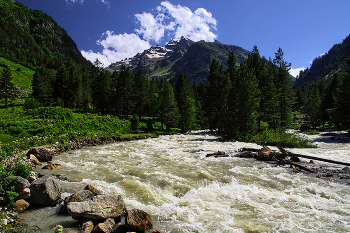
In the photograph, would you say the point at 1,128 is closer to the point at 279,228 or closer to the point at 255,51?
the point at 279,228

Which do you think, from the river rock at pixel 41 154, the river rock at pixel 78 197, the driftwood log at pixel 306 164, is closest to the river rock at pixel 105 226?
the river rock at pixel 78 197

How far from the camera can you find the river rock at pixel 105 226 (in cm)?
502

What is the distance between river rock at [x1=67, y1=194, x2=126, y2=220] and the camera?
18.2 feet

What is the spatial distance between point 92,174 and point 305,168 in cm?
1490

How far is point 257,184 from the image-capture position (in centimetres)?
970

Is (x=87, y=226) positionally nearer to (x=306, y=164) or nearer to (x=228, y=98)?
(x=306, y=164)

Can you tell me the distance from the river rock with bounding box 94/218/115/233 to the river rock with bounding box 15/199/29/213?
12.1ft

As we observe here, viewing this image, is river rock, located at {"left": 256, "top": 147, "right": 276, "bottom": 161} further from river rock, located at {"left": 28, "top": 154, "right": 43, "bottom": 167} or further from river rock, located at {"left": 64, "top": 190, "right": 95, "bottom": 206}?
river rock, located at {"left": 28, "top": 154, "right": 43, "bottom": 167}

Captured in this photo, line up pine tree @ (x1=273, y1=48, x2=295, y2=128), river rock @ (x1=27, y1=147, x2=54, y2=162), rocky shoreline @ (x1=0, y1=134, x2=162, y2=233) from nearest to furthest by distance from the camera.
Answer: rocky shoreline @ (x1=0, y1=134, x2=162, y2=233) → river rock @ (x1=27, y1=147, x2=54, y2=162) → pine tree @ (x1=273, y1=48, x2=295, y2=128)

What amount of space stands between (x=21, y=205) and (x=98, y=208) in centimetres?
341

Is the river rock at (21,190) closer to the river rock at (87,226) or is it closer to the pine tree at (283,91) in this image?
the river rock at (87,226)

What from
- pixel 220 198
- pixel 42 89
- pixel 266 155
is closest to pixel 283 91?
pixel 266 155

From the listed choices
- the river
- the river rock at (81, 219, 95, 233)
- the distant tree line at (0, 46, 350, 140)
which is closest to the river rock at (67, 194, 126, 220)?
the river rock at (81, 219, 95, 233)

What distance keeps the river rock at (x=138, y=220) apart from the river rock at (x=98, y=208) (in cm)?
94
